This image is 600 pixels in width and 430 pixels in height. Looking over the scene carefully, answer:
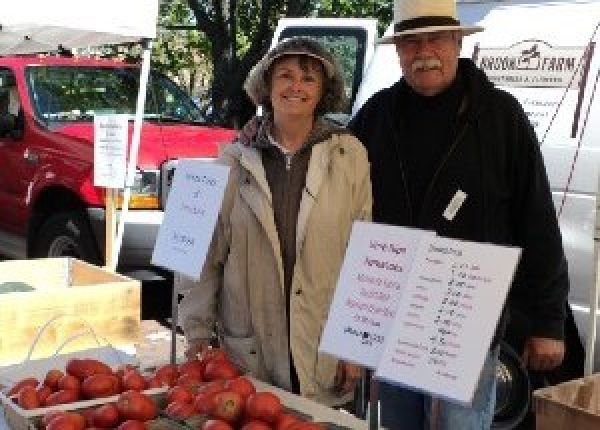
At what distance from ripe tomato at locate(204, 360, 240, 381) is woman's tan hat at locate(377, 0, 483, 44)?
1145 mm

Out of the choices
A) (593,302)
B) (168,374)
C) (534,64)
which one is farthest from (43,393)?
(534,64)

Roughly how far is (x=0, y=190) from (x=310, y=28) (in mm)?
3127

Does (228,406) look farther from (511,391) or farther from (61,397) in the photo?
(511,391)

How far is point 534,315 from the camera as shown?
2.82 m

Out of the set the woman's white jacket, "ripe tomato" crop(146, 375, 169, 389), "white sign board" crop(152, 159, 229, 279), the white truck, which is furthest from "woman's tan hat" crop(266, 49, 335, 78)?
the white truck

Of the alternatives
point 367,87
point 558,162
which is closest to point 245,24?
point 367,87

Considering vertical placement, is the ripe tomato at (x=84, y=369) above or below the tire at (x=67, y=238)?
above

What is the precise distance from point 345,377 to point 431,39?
1068 millimetres

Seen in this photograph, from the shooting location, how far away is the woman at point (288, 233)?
265 centimetres

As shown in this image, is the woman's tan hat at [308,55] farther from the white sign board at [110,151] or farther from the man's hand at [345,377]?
the white sign board at [110,151]

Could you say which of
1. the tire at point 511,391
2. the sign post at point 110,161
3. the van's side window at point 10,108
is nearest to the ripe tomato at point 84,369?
the tire at point 511,391

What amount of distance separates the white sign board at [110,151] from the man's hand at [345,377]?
337cm

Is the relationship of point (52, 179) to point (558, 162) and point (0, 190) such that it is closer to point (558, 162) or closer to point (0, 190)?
A: point (0, 190)

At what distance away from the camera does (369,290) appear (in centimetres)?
190
